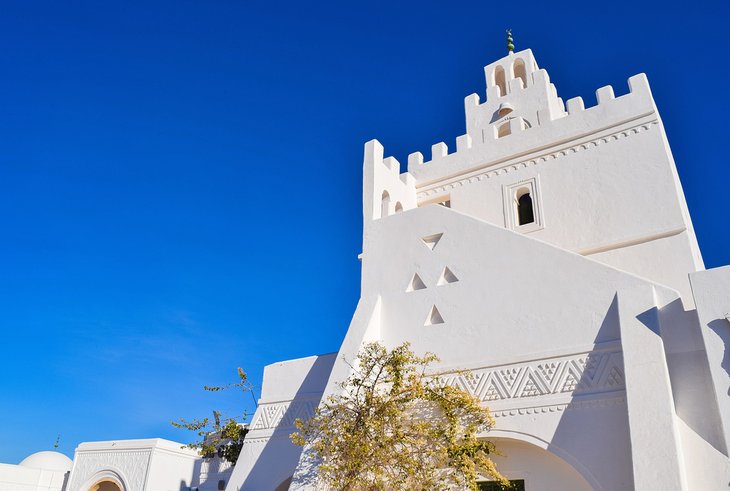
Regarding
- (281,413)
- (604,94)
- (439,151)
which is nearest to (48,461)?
(281,413)

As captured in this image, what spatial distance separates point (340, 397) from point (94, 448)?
1224cm

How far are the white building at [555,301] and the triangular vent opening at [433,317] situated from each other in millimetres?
19

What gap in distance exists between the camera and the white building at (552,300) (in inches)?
265

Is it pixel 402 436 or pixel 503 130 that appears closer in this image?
pixel 402 436

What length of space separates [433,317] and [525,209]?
3.96 meters

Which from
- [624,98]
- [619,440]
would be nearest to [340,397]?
[619,440]

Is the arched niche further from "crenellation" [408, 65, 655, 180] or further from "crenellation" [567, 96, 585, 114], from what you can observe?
"crenellation" [567, 96, 585, 114]

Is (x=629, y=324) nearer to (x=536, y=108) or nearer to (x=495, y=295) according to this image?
(x=495, y=295)

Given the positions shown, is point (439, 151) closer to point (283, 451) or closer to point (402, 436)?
point (283, 451)

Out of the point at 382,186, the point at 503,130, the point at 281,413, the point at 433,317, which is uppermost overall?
the point at 503,130

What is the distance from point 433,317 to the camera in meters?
9.46

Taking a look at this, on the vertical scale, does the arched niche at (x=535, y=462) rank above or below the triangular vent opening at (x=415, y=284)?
below

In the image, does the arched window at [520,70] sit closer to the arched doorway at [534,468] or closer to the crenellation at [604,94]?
the crenellation at [604,94]

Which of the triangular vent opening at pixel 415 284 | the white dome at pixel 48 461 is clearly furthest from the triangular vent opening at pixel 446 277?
the white dome at pixel 48 461
